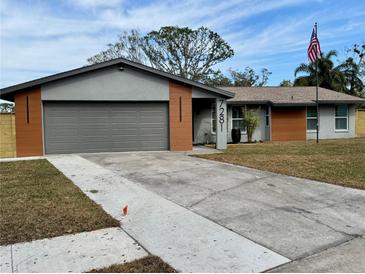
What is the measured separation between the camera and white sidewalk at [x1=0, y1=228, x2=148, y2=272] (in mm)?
3754

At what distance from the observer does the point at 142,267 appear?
3.74 metres

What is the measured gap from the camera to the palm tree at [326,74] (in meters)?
34.0

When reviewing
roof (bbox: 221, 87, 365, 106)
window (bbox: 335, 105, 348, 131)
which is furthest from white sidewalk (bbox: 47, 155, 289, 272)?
window (bbox: 335, 105, 348, 131)

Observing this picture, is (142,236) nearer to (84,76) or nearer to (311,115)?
(84,76)

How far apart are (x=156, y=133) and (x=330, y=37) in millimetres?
15631

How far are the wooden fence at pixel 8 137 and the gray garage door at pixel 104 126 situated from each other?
1.20m

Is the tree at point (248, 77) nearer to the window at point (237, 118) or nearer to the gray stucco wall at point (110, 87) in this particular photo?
the window at point (237, 118)

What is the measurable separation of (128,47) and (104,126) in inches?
967

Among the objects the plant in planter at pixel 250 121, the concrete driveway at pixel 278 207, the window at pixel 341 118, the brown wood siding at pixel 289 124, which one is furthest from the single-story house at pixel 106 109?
the window at pixel 341 118

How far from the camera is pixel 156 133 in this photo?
15039 millimetres

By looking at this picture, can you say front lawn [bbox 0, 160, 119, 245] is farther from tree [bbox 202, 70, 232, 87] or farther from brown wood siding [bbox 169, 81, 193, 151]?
tree [bbox 202, 70, 232, 87]

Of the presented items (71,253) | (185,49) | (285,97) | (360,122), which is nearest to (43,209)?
(71,253)

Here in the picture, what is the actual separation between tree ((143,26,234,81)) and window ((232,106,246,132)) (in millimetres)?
15789

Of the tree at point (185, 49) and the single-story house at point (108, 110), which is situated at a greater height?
the tree at point (185, 49)
